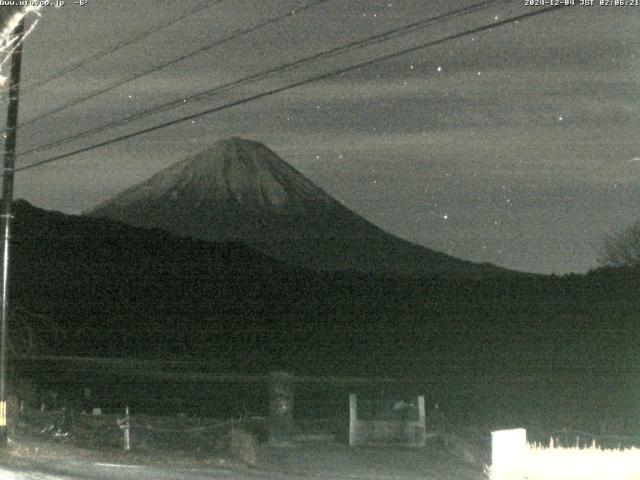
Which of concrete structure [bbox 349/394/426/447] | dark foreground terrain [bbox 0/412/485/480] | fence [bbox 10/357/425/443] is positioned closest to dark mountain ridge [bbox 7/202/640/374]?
fence [bbox 10/357/425/443]

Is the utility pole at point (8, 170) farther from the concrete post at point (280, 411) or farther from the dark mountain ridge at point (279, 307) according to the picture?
the dark mountain ridge at point (279, 307)

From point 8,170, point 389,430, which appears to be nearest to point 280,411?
point 389,430

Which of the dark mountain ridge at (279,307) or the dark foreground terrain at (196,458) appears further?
the dark mountain ridge at (279,307)

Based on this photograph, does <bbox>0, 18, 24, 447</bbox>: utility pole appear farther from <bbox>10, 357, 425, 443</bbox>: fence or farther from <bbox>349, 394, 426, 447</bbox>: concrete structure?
<bbox>10, 357, 425, 443</bbox>: fence

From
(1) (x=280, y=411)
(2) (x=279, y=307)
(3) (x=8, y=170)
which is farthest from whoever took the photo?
(2) (x=279, y=307)

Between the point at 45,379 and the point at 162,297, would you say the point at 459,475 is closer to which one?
the point at 45,379

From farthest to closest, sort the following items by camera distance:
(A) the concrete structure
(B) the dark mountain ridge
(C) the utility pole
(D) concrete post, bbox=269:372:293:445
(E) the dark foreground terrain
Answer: (B) the dark mountain ridge
(A) the concrete structure
(D) concrete post, bbox=269:372:293:445
(C) the utility pole
(E) the dark foreground terrain

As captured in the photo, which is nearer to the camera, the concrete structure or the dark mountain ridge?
the concrete structure

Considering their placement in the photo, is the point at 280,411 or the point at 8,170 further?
the point at 280,411

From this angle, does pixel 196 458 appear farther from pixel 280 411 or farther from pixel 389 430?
pixel 389 430

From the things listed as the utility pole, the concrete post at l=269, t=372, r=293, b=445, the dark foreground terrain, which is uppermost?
the utility pole

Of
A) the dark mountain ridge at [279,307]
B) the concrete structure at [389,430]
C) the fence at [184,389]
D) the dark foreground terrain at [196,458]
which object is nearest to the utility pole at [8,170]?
the dark foreground terrain at [196,458]

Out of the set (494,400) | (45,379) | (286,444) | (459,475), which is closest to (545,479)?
(459,475)
